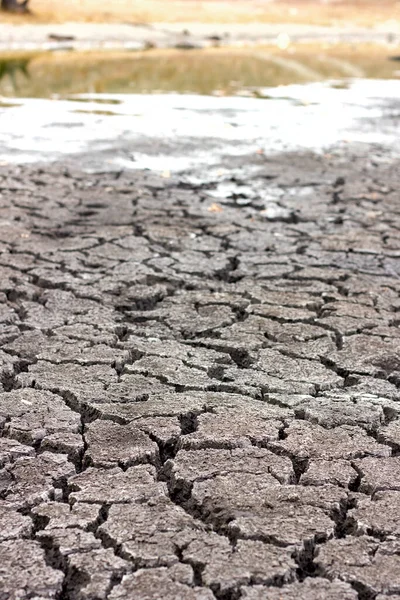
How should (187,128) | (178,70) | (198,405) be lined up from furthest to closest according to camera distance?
(178,70), (187,128), (198,405)

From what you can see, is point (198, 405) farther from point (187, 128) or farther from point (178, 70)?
point (178, 70)

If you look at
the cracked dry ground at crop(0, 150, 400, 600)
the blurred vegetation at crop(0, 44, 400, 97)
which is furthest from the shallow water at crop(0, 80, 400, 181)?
the cracked dry ground at crop(0, 150, 400, 600)

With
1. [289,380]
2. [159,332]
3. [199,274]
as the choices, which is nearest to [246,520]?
[289,380]

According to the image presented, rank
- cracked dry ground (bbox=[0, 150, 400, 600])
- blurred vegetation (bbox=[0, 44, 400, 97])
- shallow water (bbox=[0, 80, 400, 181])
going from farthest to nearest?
blurred vegetation (bbox=[0, 44, 400, 97]), shallow water (bbox=[0, 80, 400, 181]), cracked dry ground (bbox=[0, 150, 400, 600])

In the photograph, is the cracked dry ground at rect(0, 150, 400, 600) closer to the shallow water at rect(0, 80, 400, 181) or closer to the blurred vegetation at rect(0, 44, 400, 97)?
the shallow water at rect(0, 80, 400, 181)

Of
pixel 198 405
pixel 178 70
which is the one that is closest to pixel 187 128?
pixel 178 70

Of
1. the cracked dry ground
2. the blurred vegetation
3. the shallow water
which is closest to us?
the cracked dry ground

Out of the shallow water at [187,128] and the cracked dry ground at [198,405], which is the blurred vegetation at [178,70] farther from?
the cracked dry ground at [198,405]

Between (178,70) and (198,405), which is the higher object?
(198,405)

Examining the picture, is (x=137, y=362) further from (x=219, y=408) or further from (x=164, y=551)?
(x=164, y=551)
